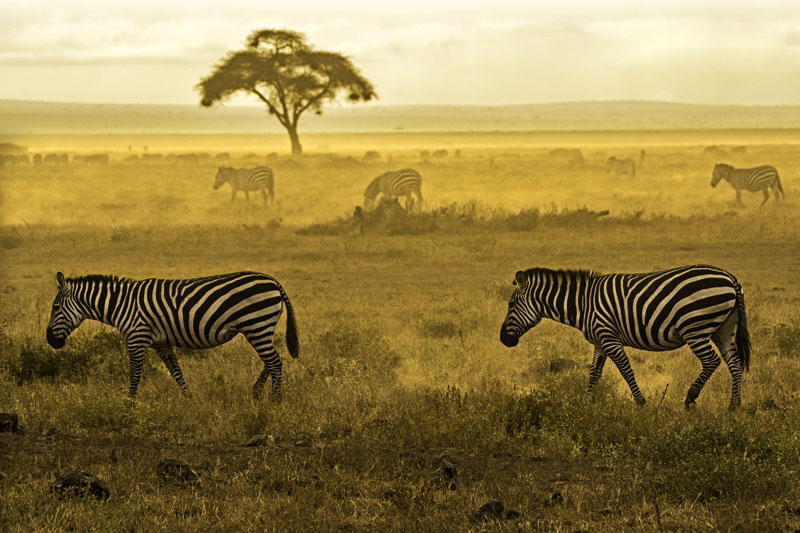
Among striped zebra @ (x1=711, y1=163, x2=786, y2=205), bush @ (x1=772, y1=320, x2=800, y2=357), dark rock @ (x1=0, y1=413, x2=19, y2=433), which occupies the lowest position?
dark rock @ (x1=0, y1=413, x2=19, y2=433)

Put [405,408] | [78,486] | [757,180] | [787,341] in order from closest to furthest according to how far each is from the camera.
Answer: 1. [78,486]
2. [405,408]
3. [787,341]
4. [757,180]

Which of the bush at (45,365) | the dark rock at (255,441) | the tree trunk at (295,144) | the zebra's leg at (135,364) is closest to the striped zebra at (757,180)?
the bush at (45,365)

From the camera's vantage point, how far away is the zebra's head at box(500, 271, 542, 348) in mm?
9156

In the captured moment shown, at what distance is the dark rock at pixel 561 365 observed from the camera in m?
10.3

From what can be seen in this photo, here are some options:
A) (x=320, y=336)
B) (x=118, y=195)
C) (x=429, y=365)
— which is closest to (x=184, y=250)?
(x=320, y=336)

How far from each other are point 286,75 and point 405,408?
160 feet

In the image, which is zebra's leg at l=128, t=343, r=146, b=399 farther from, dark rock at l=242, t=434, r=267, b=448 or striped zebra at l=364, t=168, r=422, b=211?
striped zebra at l=364, t=168, r=422, b=211

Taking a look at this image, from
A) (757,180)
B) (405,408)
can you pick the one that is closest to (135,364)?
(405,408)

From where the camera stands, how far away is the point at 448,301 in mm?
14211

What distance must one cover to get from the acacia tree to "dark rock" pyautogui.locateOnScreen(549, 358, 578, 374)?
45.2 metres

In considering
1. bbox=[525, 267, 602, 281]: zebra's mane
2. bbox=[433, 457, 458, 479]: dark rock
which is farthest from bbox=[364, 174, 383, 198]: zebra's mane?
bbox=[433, 457, 458, 479]: dark rock

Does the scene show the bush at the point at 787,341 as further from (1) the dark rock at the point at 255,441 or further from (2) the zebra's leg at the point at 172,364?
(2) the zebra's leg at the point at 172,364

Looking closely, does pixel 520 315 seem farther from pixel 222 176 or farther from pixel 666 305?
pixel 222 176

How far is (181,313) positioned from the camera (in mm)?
8938
